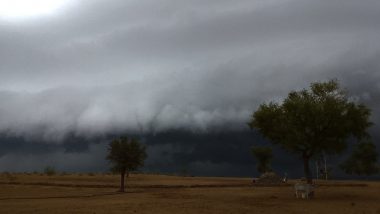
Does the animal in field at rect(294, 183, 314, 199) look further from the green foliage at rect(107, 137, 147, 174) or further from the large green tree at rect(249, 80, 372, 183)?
the green foliage at rect(107, 137, 147, 174)

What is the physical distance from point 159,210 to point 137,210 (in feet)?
5.27

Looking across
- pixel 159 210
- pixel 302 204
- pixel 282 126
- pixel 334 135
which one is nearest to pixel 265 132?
pixel 282 126

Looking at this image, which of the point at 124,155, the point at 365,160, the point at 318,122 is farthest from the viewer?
the point at 365,160

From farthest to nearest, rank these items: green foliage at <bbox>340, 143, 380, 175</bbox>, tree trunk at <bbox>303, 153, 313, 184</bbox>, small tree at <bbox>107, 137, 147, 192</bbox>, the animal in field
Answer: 1. green foliage at <bbox>340, 143, 380, 175</bbox>
2. small tree at <bbox>107, 137, 147, 192</bbox>
3. tree trunk at <bbox>303, 153, 313, 184</bbox>
4. the animal in field

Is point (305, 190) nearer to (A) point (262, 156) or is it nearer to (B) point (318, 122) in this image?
(B) point (318, 122)

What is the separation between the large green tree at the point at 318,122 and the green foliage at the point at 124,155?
23.1m

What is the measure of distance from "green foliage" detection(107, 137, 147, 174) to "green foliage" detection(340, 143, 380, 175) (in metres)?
61.0

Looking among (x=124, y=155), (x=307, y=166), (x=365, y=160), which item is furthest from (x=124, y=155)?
(x=365, y=160)

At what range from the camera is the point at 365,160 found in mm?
113688

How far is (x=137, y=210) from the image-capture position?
124 feet

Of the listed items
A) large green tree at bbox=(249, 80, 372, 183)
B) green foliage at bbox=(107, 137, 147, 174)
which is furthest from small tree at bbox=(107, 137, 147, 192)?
large green tree at bbox=(249, 80, 372, 183)

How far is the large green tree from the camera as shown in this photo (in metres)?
50.1

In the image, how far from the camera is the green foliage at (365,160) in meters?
112

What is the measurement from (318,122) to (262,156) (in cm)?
6842
